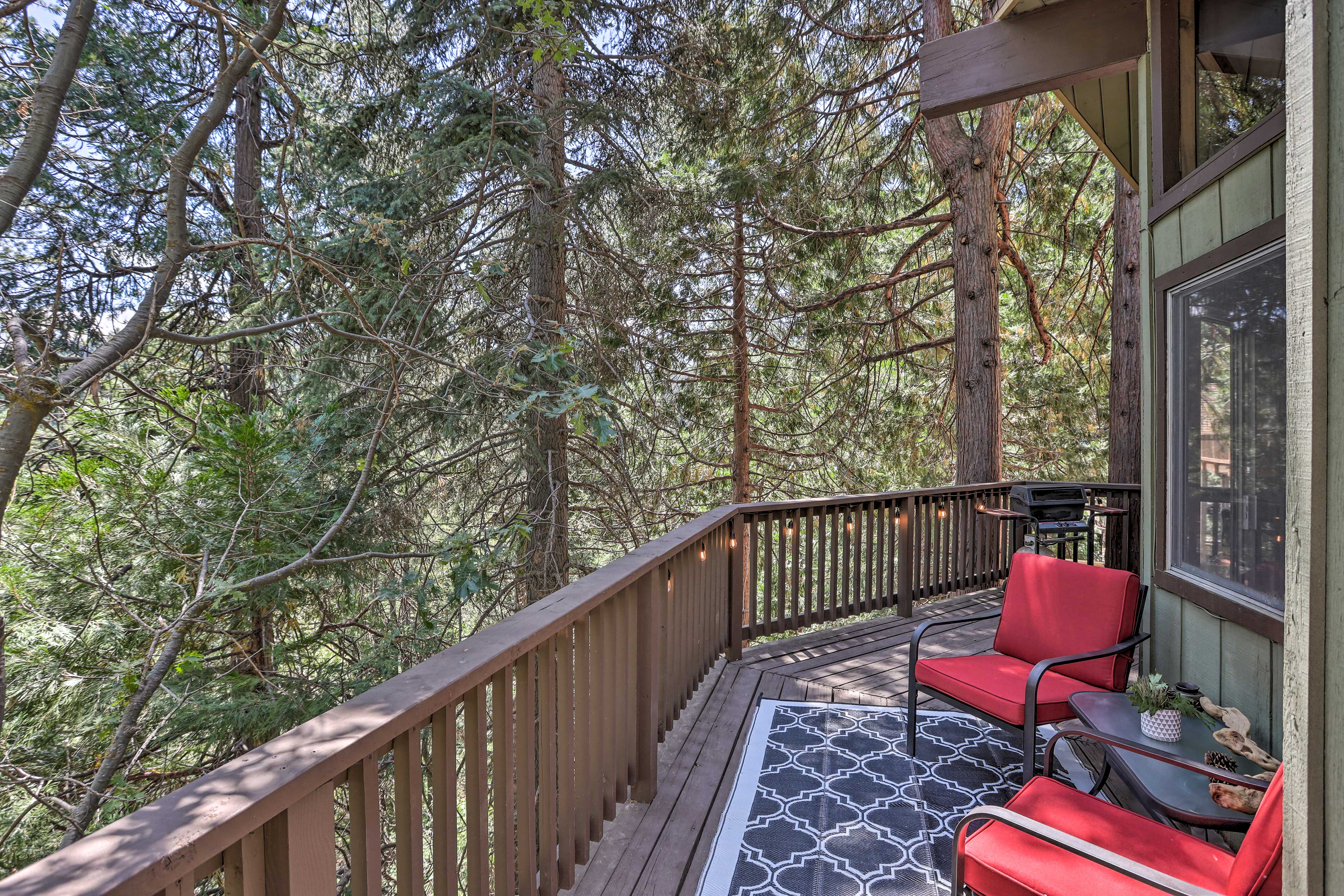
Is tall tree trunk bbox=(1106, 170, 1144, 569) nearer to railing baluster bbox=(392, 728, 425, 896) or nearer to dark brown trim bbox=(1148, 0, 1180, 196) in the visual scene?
dark brown trim bbox=(1148, 0, 1180, 196)

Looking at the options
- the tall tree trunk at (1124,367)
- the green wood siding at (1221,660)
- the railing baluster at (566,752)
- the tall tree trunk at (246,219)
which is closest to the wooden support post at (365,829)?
the railing baluster at (566,752)

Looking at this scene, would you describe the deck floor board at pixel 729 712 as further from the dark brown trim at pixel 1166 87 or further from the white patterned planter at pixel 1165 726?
the dark brown trim at pixel 1166 87

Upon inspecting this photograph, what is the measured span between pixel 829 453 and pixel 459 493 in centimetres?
562

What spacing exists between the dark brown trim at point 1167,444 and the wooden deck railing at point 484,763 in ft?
6.98

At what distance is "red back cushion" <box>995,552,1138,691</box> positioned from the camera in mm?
2938

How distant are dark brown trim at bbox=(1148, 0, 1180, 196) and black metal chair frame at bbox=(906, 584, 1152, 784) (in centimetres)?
192

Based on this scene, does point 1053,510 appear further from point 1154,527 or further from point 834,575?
point 1154,527

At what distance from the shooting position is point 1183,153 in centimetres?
295

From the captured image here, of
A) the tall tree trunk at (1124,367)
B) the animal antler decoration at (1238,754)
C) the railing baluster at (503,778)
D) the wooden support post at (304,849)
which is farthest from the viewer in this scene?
the tall tree trunk at (1124,367)

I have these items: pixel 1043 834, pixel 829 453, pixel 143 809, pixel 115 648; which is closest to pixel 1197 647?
pixel 1043 834

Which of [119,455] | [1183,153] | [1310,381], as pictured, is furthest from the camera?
[119,455]

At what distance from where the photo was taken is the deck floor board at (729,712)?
2.33 metres

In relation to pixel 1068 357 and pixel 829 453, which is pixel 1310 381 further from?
pixel 1068 357

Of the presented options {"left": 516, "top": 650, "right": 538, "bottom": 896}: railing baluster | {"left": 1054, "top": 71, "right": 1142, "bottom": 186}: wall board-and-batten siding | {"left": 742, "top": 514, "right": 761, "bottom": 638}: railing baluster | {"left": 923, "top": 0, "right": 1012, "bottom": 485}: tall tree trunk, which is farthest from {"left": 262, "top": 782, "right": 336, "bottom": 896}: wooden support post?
{"left": 923, "top": 0, "right": 1012, "bottom": 485}: tall tree trunk
